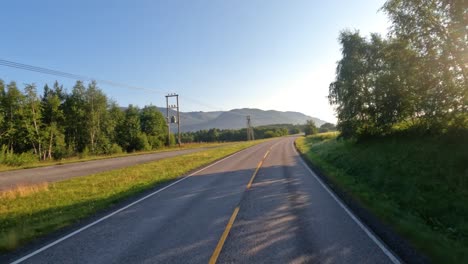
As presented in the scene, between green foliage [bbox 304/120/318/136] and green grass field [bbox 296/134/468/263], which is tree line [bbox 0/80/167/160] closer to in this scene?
green grass field [bbox 296/134/468/263]

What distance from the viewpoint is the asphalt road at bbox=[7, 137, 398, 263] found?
561 cm

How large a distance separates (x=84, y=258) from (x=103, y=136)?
50839 mm

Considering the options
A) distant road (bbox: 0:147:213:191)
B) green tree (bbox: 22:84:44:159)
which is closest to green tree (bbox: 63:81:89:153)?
green tree (bbox: 22:84:44:159)

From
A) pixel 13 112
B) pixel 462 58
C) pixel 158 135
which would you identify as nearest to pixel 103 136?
pixel 13 112

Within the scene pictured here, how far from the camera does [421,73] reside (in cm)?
1302

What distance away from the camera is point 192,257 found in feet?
18.2

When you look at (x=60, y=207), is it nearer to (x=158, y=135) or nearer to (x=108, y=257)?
(x=108, y=257)

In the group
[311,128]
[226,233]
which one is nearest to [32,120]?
[226,233]

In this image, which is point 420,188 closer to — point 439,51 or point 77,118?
point 439,51

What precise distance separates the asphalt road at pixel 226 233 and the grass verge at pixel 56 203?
48.3 inches

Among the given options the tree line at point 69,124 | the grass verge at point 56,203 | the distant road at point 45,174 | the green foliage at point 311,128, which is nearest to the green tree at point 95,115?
the tree line at point 69,124

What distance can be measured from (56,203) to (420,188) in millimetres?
14255

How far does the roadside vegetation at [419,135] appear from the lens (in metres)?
7.78

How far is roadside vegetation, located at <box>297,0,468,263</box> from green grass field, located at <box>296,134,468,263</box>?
25mm
